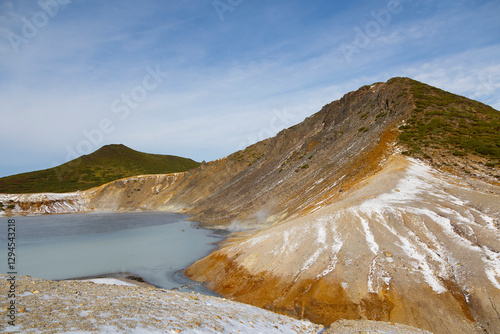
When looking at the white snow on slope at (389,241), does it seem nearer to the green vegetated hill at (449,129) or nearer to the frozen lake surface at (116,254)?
the frozen lake surface at (116,254)

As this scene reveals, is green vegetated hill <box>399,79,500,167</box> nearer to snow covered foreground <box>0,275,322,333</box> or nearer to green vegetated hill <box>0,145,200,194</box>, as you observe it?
snow covered foreground <box>0,275,322,333</box>

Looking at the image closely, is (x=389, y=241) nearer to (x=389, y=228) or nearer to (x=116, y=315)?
(x=389, y=228)

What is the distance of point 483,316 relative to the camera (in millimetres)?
12016

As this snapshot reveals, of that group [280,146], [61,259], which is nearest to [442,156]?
[61,259]

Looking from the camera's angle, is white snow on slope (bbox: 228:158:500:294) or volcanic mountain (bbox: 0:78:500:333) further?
white snow on slope (bbox: 228:158:500:294)

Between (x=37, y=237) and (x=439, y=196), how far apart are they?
49.8 meters

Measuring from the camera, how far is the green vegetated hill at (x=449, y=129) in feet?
98.4

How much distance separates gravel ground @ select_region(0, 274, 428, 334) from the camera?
636cm

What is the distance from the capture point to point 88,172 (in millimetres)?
152625

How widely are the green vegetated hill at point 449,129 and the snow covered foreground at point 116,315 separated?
27613mm

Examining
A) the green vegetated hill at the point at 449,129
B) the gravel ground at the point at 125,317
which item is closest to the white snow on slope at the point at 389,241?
the gravel ground at the point at 125,317

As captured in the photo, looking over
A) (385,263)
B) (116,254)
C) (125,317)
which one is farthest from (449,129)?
(116,254)

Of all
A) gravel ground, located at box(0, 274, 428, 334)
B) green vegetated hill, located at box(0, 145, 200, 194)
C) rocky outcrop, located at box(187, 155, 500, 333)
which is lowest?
rocky outcrop, located at box(187, 155, 500, 333)

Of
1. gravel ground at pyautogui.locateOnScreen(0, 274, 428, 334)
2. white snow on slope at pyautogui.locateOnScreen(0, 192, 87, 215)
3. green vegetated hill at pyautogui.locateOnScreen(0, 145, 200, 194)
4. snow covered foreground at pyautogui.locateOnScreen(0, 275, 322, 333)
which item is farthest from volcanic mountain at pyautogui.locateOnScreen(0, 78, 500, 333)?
green vegetated hill at pyautogui.locateOnScreen(0, 145, 200, 194)
